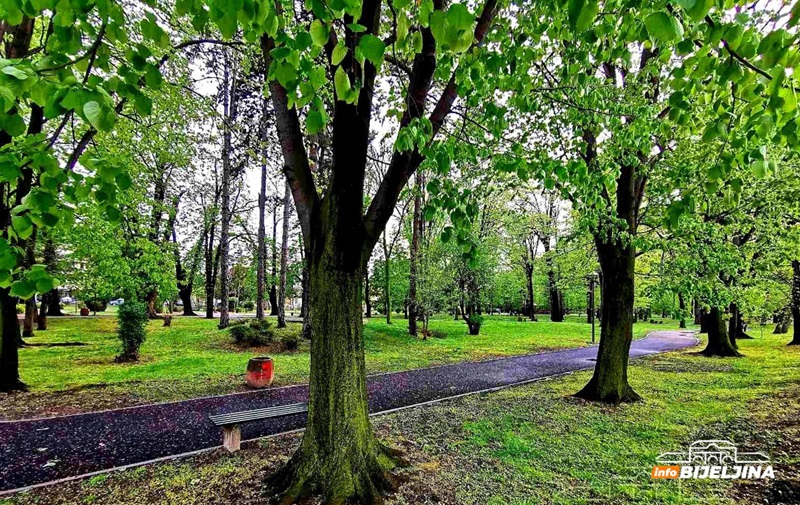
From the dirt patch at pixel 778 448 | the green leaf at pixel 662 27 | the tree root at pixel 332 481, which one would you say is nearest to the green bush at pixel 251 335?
the tree root at pixel 332 481

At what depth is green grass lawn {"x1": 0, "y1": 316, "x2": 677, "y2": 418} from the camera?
7.34 meters

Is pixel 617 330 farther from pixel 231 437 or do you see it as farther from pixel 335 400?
pixel 231 437

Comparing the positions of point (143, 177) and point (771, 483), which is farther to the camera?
point (143, 177)

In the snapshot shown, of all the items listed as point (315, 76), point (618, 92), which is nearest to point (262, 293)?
point (618, 92)

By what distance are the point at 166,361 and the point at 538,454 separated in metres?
9.96

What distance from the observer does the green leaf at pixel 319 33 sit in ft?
5.26

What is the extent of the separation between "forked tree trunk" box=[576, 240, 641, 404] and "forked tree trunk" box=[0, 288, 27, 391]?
1112cm

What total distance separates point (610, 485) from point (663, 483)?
649 millimetres

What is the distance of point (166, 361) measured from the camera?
1064 cm

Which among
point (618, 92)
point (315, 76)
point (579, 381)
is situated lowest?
point (579, 381)

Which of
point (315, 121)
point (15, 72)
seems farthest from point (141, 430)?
point (315, 121)

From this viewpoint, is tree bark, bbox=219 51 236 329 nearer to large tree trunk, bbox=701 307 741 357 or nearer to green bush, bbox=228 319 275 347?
green bush, bbox=228 319 275 347

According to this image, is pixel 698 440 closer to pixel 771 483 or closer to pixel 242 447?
pixel 771 483

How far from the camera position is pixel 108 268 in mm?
10977
